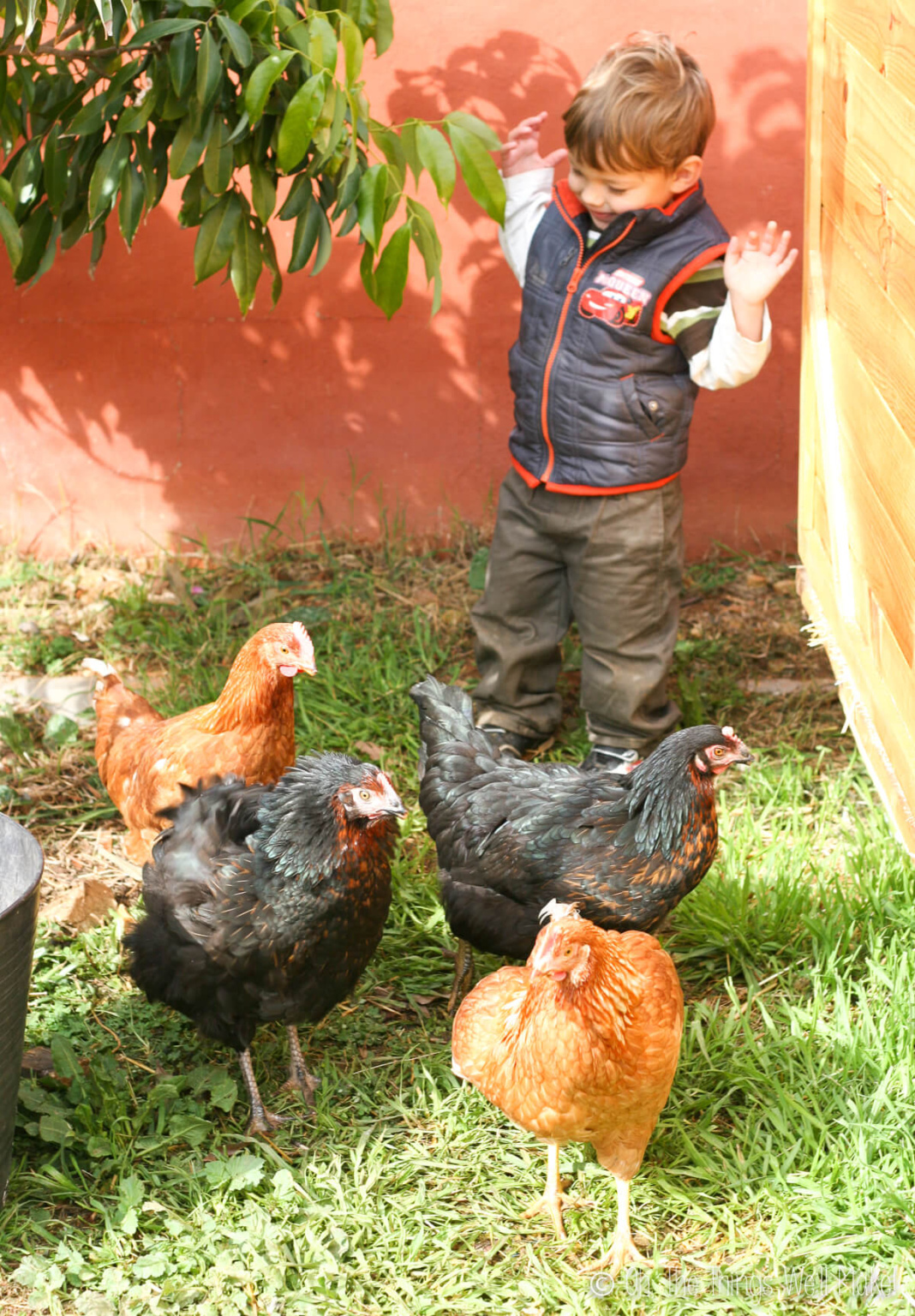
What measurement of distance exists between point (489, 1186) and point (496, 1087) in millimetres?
330

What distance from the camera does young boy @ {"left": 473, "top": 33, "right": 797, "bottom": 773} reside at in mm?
3189

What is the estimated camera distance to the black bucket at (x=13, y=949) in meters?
2.21

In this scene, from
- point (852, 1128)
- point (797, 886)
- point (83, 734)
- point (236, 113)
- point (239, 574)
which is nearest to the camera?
point (852, 1128)

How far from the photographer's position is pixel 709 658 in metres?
4.28

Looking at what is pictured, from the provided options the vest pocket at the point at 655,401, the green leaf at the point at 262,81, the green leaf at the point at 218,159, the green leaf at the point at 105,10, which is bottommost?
the vest pocket at the point at 655,401

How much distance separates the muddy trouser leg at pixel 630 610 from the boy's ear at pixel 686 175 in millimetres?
836

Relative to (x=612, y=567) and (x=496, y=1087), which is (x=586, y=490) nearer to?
(x=612, y=567)

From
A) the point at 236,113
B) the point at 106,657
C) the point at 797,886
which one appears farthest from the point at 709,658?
the point at 236,113

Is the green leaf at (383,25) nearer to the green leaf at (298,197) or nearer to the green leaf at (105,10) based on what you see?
the green leaf at (298,197)

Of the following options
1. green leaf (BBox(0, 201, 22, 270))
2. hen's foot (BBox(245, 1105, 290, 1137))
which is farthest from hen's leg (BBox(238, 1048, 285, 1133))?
green leaf (BBox(0, 201, 22, 270))

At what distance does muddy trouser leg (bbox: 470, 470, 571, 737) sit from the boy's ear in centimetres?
95

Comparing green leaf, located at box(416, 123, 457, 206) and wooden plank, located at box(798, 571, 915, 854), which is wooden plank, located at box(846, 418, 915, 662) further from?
green leaf, located at box(416, 123, 457, 206)

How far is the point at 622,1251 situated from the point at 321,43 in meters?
2.51

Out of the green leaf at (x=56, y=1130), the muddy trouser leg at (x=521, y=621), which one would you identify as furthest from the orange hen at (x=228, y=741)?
the muddy trouser leg at (x=521, y=621)
